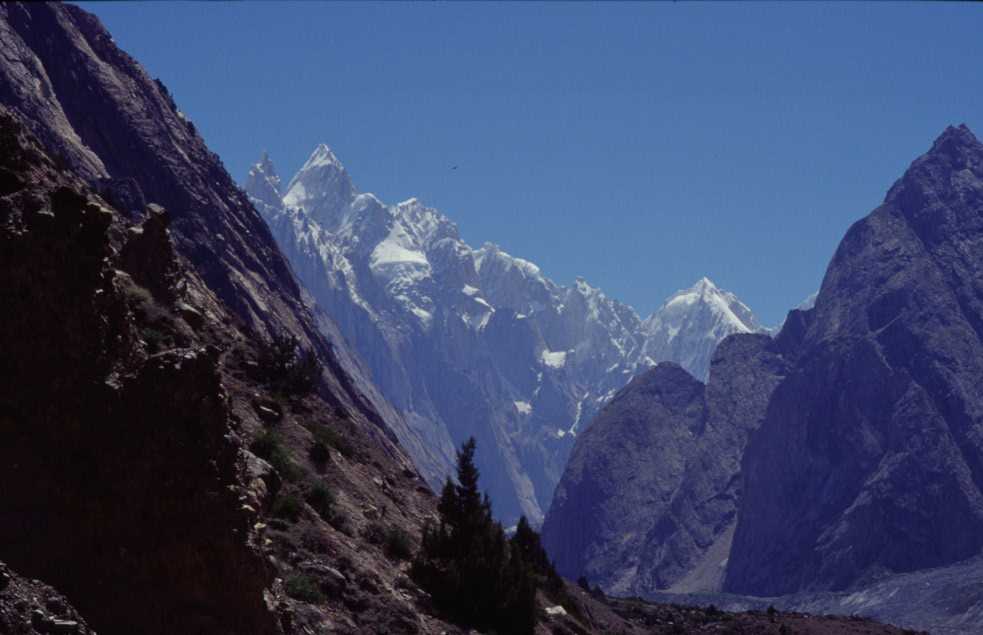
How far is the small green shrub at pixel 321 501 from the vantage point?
117 feet

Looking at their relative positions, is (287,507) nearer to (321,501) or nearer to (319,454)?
(321,501)

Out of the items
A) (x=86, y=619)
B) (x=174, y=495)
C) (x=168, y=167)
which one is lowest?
(x=86, y=619)

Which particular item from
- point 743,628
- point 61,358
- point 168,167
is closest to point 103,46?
point 168,167

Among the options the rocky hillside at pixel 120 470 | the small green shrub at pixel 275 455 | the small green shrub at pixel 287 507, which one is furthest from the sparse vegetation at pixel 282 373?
the rocky hillside at pixel 120 470

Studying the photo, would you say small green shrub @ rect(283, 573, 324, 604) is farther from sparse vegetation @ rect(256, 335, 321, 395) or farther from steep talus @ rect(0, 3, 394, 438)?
steep talus @ rect(0, 3, 394, 438)

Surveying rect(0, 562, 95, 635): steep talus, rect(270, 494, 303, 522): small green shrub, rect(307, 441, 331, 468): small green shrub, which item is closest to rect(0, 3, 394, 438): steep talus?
rect(307, 441, 331, 468): small green shrub

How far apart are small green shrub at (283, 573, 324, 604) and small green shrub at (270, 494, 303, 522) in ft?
10.5

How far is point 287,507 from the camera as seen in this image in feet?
108

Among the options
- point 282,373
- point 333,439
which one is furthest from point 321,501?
point 282,373

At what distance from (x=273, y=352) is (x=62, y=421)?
96.2 feet

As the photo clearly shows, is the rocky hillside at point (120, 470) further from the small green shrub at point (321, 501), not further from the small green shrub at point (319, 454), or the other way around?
the small green shrub at point (319, 454)

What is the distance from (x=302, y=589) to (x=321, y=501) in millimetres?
7395

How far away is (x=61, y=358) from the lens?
68.9 feet

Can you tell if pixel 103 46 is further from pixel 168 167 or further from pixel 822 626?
pixel 822 626
